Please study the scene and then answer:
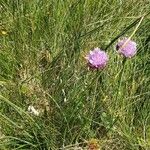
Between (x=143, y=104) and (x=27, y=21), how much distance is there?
2.17 ft

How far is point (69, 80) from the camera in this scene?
1577 millimetres

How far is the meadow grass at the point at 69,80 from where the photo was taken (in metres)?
1.49

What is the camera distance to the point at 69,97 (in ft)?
5.00

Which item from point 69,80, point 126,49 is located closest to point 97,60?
point 126,49

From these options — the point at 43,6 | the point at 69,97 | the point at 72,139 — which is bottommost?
the point at 72,139

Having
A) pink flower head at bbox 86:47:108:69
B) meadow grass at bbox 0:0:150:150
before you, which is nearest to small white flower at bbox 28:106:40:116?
meadow grass at bbox 0:0:150:150

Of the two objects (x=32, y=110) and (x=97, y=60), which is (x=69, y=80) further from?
(x=97, y=60)

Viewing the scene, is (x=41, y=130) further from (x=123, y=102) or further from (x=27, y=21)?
(x=27, y=21)

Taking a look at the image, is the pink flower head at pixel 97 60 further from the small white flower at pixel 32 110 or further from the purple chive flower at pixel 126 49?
the small white flower at pixel 32 110

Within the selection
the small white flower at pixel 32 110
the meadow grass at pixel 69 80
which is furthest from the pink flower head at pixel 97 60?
the small white flower at pixel 32 110

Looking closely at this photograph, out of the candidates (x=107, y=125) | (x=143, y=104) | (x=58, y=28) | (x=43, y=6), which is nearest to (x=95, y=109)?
(x=107, y=125)

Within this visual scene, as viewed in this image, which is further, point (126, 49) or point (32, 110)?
point (32, 110)

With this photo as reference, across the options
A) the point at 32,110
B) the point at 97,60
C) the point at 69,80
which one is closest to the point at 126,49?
the point at 97,60

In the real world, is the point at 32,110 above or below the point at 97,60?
below
